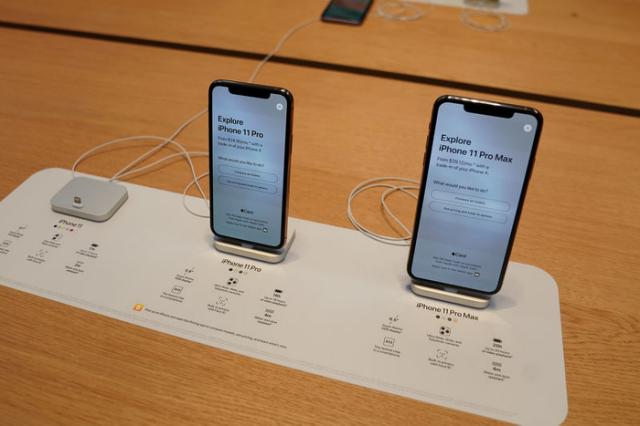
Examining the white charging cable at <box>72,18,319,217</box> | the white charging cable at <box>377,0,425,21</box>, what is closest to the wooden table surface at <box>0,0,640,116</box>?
the white charging cable at <box>377,0,425,21</box>

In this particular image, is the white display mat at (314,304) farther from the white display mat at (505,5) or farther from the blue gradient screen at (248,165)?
the white display mat at (505,5)

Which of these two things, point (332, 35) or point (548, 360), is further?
point (332, 35)

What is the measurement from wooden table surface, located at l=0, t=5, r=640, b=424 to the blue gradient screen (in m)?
0.10

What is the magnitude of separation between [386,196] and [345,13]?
0.61m

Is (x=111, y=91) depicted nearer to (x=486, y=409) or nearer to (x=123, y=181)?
(x=123, y=181)

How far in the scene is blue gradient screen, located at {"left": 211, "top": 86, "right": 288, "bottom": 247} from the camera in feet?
1.79

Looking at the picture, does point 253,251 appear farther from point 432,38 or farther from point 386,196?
point 432,38

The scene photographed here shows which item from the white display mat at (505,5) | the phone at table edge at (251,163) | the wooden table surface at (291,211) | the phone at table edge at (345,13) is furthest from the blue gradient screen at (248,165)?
the white display mat at (505,5)

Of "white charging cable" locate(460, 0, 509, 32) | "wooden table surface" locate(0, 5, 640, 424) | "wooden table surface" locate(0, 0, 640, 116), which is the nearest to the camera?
"wooden table surface" locate(0, 5, 640, 424)

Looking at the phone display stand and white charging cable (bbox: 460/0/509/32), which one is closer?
the phone display stand

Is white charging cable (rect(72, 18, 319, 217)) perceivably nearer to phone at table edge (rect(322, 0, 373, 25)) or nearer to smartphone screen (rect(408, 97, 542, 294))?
smartphone screen (rect(408, 97, 542, 294))

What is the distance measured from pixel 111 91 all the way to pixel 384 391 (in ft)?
2.33

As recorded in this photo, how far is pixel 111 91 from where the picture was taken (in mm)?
918

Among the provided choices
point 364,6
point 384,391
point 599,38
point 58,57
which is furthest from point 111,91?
point 599,38
